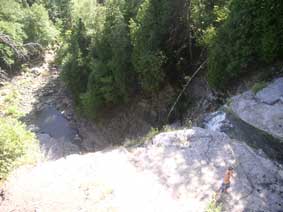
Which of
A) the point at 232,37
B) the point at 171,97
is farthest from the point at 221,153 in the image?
the point at 171,97

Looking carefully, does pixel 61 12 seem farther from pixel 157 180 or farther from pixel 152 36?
pixel 157 180

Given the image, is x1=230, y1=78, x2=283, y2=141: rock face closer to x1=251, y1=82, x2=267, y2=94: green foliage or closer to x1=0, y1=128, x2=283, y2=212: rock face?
x1=251, y1=82, x2=267, y2=94: green foliage

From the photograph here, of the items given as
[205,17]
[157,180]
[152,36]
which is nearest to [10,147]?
[157,180]

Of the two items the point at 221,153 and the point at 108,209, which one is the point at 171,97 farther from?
the point at 108,209

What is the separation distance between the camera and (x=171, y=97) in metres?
13.9

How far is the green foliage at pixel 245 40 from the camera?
802 centimetres

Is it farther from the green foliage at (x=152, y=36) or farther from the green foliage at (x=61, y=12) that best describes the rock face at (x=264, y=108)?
the green foliage at (x=61, y=12)

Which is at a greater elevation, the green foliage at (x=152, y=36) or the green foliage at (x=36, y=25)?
the green foliage at (x=152, y=36)

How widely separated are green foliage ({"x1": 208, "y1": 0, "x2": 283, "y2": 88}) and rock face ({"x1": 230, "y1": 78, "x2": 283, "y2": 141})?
4.63 feet

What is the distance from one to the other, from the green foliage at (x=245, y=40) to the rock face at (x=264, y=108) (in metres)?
1.41

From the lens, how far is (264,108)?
6.50 meters

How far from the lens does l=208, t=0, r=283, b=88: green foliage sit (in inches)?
316

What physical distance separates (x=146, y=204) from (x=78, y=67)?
14003 mm

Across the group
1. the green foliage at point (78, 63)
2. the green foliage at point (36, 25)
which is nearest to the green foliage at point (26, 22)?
the green foliage at point (36, 25)
